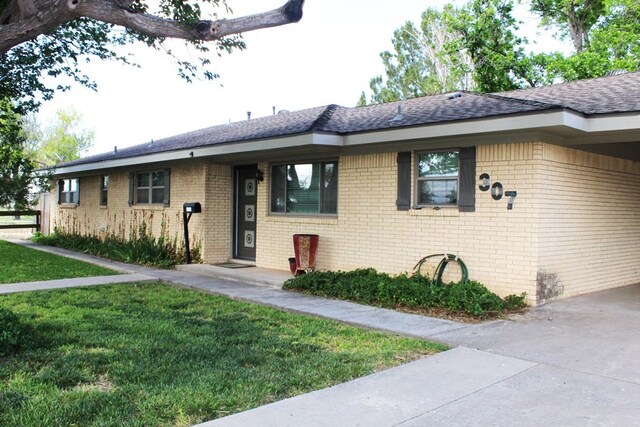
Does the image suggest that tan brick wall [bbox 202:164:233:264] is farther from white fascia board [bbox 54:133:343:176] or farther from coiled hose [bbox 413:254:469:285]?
coiled hose [bbox 413:254:469:285]

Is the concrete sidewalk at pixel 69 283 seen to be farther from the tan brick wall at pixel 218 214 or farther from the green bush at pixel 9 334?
the green bush at pixel 9 334

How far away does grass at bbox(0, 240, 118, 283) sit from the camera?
10893 millimetres

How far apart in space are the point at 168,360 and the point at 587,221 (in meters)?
7.40

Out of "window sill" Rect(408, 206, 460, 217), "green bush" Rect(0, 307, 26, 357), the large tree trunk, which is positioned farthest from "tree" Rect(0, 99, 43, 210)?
"window sill" Rect(408, 206, 460, 217)

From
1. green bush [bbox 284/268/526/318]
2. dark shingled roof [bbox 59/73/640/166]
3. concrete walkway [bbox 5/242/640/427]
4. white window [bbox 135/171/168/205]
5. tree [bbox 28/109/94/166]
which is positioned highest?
tree [bbox 28/109/94/166]

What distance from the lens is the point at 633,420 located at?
156 inches

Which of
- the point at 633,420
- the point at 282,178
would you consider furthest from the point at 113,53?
the point at 633,420

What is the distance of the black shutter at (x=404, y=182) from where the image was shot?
952 cm

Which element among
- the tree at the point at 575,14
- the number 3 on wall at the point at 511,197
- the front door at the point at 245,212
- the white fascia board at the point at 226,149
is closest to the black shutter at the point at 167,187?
the white fascia board at the point at 226,149

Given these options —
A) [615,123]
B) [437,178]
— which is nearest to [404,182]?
[437,178]

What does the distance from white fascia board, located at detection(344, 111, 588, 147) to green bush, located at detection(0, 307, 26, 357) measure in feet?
19.7

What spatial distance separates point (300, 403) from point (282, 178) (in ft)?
27.2

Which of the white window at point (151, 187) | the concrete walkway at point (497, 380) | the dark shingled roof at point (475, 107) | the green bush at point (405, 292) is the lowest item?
the concrete walkway at point (497, 380)

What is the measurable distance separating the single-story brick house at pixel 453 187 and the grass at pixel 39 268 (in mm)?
2770
